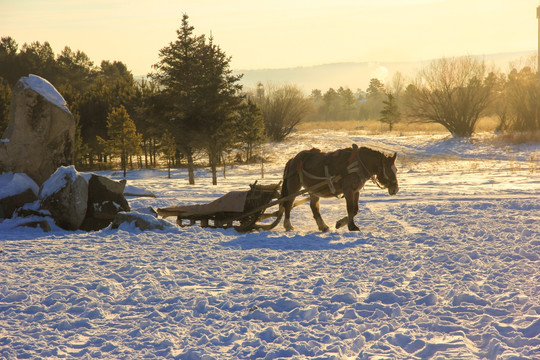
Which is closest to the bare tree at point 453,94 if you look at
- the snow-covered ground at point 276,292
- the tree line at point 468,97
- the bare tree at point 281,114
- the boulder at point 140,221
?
the tree line at point 468,97

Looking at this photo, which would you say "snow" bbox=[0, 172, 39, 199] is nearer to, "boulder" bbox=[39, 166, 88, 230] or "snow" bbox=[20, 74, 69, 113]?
"boulder" bbox=[39, 166, 88, 230]

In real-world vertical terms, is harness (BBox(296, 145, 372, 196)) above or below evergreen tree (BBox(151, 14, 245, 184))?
below

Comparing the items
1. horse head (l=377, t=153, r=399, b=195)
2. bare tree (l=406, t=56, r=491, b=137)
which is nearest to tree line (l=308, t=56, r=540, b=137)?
bare tree (l=406, t=56, r=491, b=137)

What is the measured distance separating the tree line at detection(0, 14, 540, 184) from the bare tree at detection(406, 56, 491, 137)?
11 cm

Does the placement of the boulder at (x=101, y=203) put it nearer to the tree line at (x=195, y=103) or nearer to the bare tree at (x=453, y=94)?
the tree line at (x=195, y=103)

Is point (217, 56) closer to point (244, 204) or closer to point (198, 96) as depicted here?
point (198, 96)

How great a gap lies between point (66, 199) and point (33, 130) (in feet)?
9.37

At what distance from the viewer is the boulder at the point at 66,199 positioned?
36.1ft

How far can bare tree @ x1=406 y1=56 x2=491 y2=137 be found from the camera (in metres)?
51.4

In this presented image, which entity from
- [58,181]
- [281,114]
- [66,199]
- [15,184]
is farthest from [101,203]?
[281,114]

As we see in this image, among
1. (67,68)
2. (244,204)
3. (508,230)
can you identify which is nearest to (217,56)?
(244,204)

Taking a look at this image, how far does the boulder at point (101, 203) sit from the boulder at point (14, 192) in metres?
1.72

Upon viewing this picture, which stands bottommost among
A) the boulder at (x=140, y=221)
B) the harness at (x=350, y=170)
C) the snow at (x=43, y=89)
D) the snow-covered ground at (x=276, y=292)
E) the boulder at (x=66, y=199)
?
the snow-covered ground at (x=276, y=292)

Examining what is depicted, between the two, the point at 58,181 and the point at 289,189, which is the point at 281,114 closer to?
the point at 289,189
